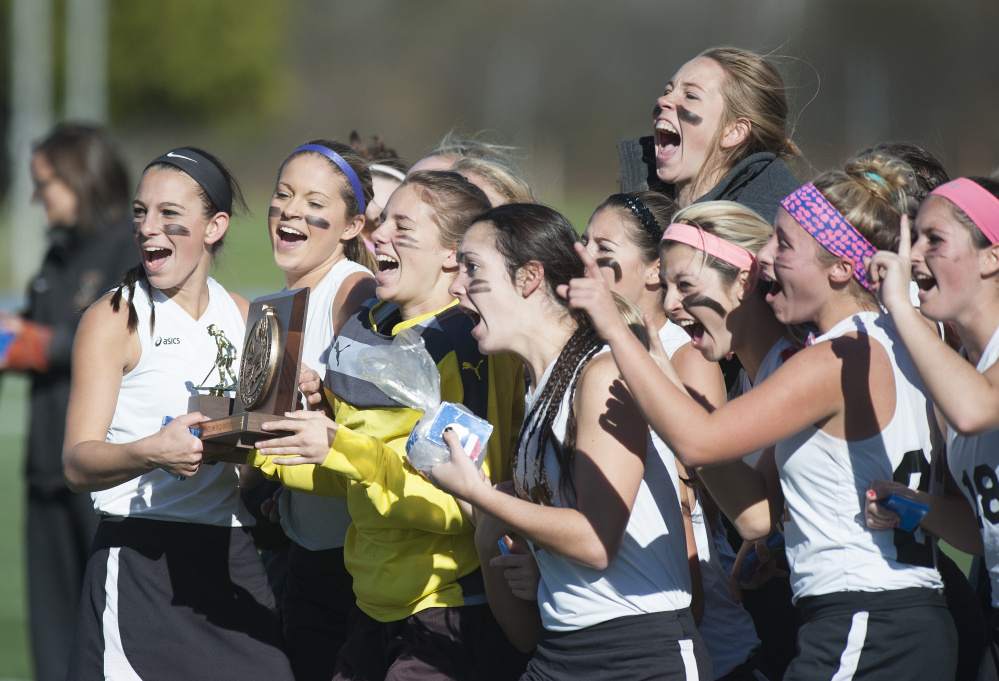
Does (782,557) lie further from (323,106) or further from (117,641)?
(323,106)

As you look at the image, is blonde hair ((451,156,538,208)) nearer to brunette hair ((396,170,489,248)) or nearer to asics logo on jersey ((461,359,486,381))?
brunette hair ((396,170,489,248))

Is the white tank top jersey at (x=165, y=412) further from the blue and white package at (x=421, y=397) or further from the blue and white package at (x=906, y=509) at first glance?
the blue and white package at (x=906, y=509)

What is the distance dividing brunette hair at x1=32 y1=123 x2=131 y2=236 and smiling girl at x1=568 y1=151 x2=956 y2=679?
3.52 meters

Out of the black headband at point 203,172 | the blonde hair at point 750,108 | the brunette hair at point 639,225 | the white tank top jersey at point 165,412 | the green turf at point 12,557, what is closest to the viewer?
the white tank top jersey at point 165,412

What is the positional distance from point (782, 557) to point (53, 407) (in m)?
3.56

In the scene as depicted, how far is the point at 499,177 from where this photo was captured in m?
4.19

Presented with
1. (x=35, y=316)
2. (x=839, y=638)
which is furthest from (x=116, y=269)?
(x=839, y=638)

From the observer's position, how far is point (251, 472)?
3654mm

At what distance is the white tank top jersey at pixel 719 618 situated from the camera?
3.18 metres

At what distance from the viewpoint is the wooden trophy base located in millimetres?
2848

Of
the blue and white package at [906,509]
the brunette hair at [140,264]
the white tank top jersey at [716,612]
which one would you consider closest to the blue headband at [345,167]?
the brunette hair at [140,264]

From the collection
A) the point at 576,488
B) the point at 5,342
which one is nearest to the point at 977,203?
the point at 576,488

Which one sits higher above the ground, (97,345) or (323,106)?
(323,106)

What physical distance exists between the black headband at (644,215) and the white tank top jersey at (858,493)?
3.06 feet
